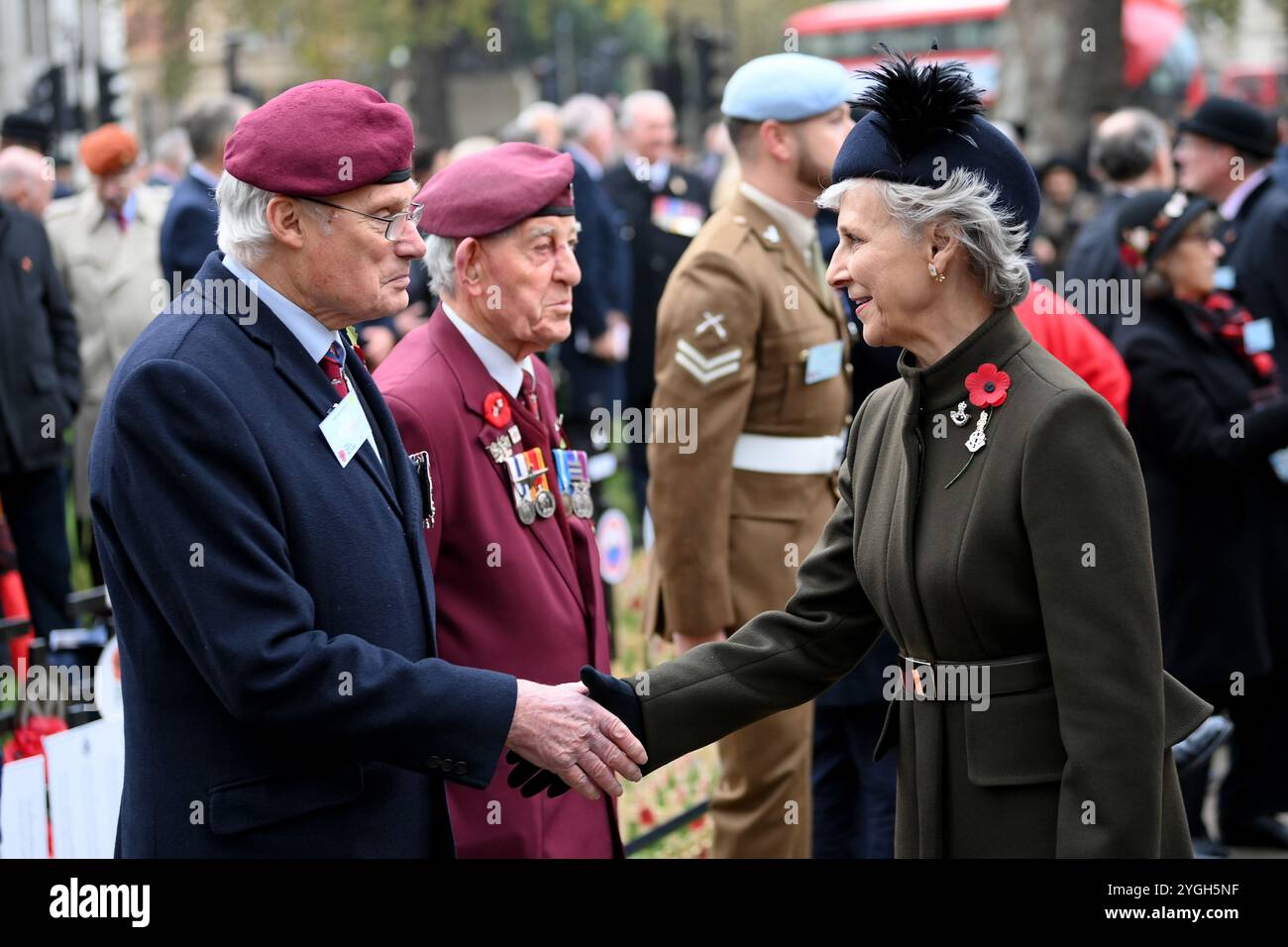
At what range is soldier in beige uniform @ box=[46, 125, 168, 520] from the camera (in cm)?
884

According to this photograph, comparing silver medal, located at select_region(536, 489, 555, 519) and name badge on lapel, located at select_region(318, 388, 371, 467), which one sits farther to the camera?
silver medal, located at select_region(536, 489, 555, 519)

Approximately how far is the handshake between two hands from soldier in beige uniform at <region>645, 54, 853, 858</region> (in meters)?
1.55

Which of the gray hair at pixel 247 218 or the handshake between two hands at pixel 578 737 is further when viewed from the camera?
the handshake between two hands at pixel 578 737

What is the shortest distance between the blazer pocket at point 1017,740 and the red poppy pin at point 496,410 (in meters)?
1.29

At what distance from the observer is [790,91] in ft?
16.6

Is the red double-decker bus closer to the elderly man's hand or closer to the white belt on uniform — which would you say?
the white belt on uniform

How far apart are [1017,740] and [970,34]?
112ft

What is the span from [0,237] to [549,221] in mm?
4896

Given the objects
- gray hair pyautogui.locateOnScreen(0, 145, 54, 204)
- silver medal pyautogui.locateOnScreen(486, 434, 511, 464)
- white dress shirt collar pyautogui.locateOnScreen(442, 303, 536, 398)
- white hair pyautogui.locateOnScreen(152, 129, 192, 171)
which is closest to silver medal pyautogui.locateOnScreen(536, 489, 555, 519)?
silver medal pyautogui.locateOnScreen(486, 434, 511, 464)

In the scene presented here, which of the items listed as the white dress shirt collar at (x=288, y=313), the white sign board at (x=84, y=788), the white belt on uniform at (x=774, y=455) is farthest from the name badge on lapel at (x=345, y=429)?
the white belt on uniform at (x=774, y=455)

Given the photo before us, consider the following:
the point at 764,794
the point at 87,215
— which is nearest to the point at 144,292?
the point at 87,215

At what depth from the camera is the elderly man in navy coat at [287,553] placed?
2.69 meters

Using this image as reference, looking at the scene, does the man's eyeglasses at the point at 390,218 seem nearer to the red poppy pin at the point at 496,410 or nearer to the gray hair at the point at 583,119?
the red poppy pin at the point at 496,410
